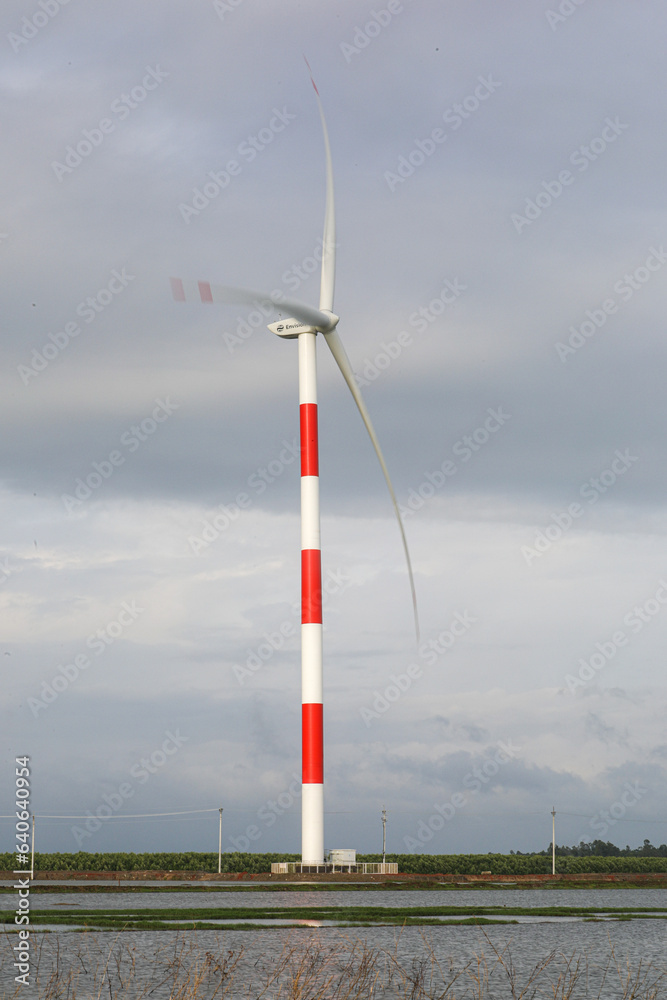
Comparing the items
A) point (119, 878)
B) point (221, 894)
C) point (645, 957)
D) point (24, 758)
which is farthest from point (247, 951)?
point (119, 878)

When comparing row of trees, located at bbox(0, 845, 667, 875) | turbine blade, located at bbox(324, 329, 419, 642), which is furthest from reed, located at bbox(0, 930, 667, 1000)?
row of trees, located at bbox(0, 845, 667, 875)

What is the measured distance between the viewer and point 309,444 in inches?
2648

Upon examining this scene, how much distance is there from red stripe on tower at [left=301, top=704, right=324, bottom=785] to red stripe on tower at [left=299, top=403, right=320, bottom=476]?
13022mm

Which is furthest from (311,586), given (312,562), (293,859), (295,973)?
(293,859)

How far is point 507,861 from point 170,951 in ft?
272

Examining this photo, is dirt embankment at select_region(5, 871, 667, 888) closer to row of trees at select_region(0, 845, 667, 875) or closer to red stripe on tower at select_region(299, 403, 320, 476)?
row of trees at select_region(0, 845, 667, 875)

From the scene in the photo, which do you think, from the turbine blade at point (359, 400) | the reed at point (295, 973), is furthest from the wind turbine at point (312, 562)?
the reed at point (295, 973)

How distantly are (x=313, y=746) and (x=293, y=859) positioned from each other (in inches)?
1775

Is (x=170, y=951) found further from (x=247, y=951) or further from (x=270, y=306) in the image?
(x=270, y=306)

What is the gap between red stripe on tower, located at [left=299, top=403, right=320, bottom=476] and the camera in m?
67.0

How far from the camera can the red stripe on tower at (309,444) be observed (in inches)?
2638

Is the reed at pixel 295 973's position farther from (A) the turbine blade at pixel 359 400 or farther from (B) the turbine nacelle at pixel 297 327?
(B) the turbine nacelle at pixel 297 327

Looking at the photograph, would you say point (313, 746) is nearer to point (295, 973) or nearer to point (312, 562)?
point (312, 562)

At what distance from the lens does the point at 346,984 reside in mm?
27062
